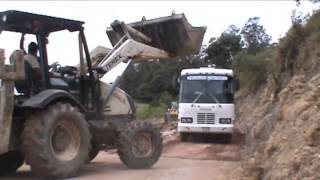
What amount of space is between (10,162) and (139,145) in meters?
2.86

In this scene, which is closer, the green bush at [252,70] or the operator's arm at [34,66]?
the operator's arm at [34,66]

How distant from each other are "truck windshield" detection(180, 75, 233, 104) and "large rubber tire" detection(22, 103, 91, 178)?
9.41 meters

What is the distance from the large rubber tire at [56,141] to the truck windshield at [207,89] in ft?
30.9

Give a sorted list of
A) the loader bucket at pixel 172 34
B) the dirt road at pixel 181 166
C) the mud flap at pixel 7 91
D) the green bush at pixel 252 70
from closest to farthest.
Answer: the mud flap at pixel 7 91 → the dirt road at pixel 181 166 → the loader bucket at pixel 172 34 → the green bush at pixel 252 70

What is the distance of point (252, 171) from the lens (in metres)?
10.7

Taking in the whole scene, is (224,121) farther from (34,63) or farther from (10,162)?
(34,63)

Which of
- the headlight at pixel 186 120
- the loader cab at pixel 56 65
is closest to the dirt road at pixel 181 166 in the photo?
the headlight at pixel 186 120

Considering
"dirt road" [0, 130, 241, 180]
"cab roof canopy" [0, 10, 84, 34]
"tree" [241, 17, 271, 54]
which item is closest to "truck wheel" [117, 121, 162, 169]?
"dirt road" [0, 130, 241, 180]

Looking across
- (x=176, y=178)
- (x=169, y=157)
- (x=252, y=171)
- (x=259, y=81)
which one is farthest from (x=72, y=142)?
(x=259, y=81)

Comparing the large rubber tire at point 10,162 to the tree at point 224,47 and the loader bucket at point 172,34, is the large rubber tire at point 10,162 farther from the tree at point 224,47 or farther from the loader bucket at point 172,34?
the tree at point 224,47

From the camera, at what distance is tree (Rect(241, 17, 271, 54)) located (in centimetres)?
4728

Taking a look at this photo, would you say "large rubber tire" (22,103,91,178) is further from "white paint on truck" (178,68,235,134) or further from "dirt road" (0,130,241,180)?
"white paint on truck" (178,68,235,134)

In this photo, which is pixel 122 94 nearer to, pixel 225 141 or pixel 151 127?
pixel 151 127

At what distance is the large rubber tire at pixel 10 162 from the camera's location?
12641mm
